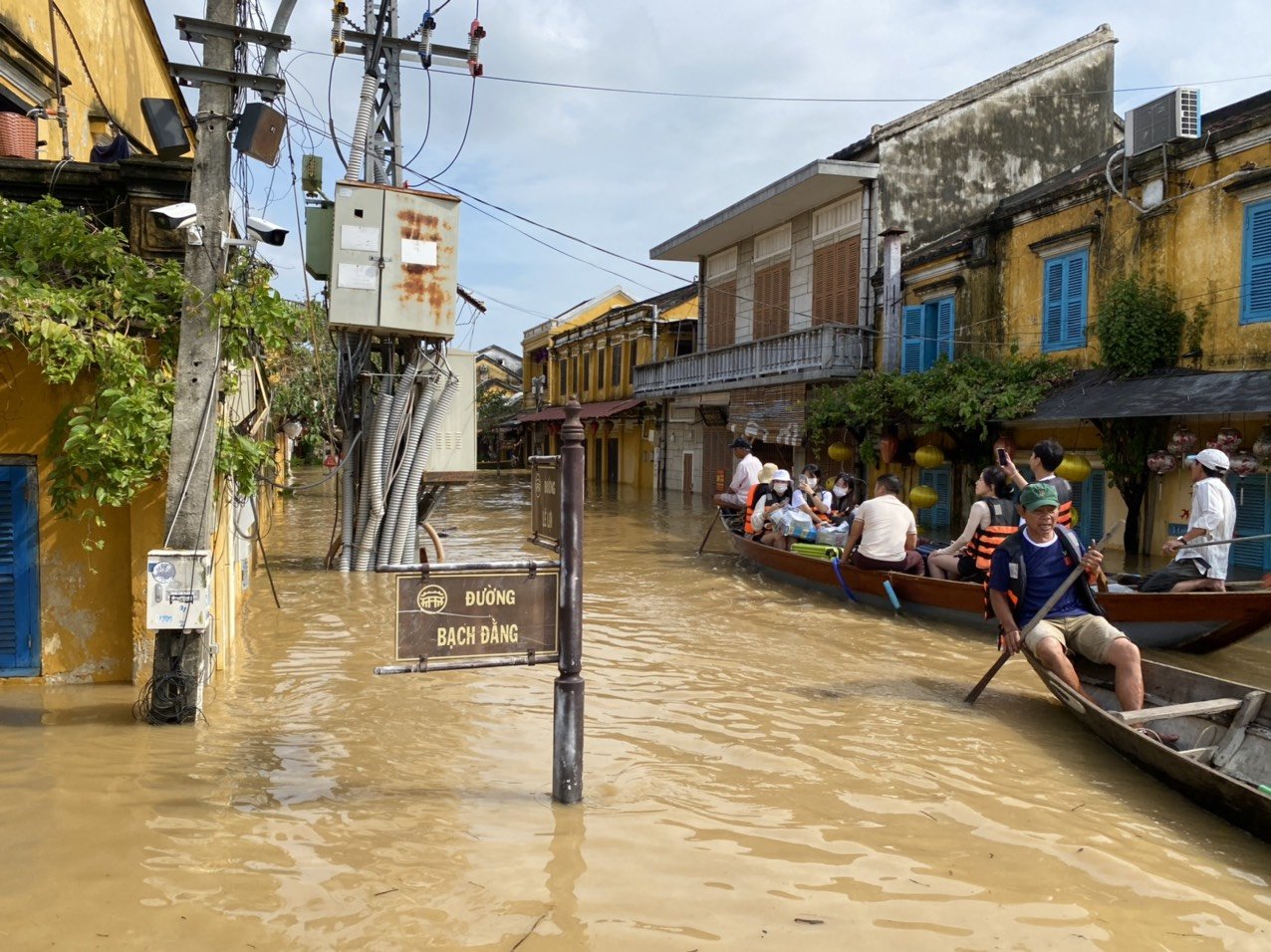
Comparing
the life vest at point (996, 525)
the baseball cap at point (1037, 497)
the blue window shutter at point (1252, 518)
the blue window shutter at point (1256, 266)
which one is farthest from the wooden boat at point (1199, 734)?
the blue window shutter at point (1256, 266)

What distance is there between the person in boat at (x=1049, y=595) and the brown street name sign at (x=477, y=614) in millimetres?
3487

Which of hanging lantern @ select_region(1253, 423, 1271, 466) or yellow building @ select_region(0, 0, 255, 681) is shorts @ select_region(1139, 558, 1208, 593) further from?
yellow building @ select_region(0, 0, 255, 681)

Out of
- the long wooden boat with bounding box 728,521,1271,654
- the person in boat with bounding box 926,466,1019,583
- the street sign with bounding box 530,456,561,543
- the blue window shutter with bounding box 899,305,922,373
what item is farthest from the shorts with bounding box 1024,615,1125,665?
the blue window shutter with bounding box 899,305,922,373

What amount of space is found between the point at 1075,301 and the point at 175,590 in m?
14.1

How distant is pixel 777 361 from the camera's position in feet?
71.6

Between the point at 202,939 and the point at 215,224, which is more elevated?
the point at 215,224

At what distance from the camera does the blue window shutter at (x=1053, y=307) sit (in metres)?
15.6

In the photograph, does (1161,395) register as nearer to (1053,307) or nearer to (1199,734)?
→ (1053,307)

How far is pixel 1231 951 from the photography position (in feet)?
12.5

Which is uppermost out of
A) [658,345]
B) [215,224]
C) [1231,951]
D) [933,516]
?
[658,345]

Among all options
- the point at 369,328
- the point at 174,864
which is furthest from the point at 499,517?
the point at 174,864

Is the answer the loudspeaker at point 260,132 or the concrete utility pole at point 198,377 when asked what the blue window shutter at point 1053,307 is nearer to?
the loudspeaker at point 260,132

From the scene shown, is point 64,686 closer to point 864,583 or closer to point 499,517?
point 864,583

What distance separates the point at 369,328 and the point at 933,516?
38.9 feet
